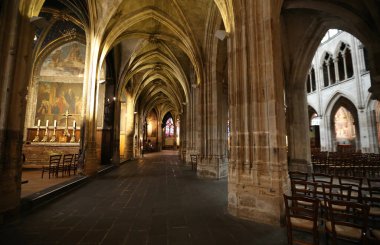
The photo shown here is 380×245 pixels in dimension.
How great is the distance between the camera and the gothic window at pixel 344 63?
18.8 metres

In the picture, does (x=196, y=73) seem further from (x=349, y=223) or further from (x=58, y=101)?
(x=349, y=223)

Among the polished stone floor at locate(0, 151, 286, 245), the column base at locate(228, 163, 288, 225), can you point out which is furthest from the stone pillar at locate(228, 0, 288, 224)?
the polished stone floor at locate(0, 151, 286, 245)

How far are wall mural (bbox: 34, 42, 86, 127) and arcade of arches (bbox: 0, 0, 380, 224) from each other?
7cm

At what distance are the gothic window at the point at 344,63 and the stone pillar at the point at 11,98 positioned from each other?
23.9m

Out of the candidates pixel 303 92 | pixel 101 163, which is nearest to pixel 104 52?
pixel 101 163

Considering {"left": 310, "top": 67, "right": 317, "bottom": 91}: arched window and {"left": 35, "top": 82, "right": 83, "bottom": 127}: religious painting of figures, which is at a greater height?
{"left": 310, "top": 67, "right": 317, "bottom": 91}: arched window

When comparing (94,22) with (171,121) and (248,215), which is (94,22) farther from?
(171,121)

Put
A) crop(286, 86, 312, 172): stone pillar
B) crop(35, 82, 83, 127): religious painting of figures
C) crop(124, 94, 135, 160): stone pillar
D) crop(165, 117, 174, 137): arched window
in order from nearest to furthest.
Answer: crop(286, 86, 312, 172): stone pillar < crop(35, 82, 83, 127): religious painting of figures < crop(124, 94, 135, 160): stone pillar < crop(165, 117, 174, 137): arched window

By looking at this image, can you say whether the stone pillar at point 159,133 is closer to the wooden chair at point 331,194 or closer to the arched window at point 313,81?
the arched window at point 313,81

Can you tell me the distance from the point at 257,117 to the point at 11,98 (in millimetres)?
5448

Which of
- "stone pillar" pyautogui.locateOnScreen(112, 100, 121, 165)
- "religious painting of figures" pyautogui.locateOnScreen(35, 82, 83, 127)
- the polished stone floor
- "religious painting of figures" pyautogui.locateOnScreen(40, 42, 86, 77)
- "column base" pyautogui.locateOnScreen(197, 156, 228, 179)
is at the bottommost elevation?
the polished stone floor

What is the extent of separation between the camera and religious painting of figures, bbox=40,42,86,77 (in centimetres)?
1349

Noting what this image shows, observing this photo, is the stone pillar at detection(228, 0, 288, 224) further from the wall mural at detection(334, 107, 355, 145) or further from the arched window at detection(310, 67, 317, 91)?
the wall mural at detection(334, 107, 355, 145)

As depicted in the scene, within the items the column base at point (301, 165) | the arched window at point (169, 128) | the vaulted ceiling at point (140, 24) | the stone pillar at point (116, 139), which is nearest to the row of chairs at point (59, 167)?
the stone pillar at point (116, 139)
